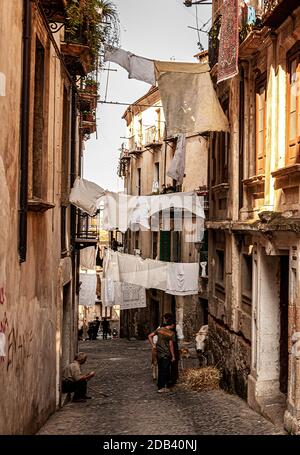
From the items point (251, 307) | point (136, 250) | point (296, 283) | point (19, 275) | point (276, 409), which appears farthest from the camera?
point (136, 250)

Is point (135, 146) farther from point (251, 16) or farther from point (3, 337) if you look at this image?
point (3, 337)

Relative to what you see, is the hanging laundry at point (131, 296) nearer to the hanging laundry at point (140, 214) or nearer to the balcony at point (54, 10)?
the hanging laundry at point (140, 214)

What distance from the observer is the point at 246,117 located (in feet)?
42.4

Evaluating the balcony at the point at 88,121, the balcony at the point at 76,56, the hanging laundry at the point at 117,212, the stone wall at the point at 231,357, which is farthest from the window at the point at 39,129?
the balcony at the point at 88,121

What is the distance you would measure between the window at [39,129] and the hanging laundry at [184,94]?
8.94 ft

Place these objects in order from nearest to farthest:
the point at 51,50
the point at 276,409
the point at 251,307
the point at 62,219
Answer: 1. the point at 276,409
2. the point at 51,50
3. the point at 251,307
4. the point at 62,219

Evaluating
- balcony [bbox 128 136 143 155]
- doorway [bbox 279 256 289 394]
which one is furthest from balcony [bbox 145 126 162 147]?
doorway [bbox 279 256 289 394]

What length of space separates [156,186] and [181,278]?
476 inches

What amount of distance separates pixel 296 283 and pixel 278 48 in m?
4.20

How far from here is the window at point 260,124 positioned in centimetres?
1195

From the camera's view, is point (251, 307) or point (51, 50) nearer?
point (51, 50)

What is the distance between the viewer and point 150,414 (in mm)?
10859
